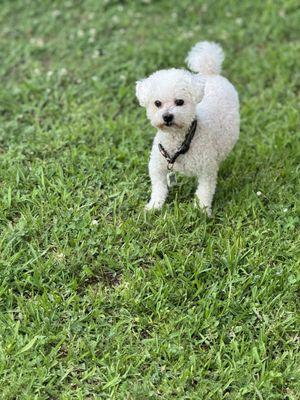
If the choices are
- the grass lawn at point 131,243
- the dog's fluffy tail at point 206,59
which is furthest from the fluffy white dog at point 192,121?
the grass lawn at point 131,243

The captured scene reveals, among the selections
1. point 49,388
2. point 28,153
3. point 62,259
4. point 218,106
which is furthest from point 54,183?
point 49,388

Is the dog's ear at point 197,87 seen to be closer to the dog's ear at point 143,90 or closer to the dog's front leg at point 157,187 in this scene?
the dog's ear at point 143,90

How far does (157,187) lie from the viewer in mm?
4105

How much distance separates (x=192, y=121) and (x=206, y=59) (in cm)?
70

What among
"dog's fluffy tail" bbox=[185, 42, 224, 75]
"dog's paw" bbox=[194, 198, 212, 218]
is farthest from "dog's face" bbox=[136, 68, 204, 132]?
"dog's fluffy tail" bbox=[185, 42, 224, 75]

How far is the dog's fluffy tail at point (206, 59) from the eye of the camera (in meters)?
4.34

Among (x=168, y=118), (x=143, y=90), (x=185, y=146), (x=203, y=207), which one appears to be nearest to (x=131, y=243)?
(x=203, y=207)

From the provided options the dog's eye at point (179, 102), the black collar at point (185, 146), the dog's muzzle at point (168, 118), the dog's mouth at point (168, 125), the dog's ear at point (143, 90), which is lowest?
the black collar at point (185, 146)

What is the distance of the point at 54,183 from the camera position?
4.38 meters

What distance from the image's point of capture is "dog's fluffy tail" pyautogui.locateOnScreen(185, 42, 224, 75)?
14.2ft

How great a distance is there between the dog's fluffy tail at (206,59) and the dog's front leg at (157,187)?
0.84 m

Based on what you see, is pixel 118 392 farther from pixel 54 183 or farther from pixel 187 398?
pixel 54 183

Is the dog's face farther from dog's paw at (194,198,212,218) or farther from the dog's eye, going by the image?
dog's paw at (194,198,212,218)

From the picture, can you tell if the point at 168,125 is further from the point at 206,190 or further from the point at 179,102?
the point at 206,190
